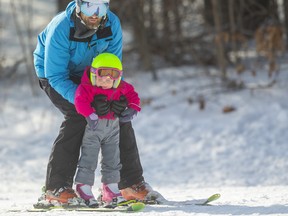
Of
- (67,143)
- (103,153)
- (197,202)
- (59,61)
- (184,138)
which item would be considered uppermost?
(59,61)

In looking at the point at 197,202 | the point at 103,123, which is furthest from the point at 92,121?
the point at 197,202

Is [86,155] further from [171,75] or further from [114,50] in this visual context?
[171,75]

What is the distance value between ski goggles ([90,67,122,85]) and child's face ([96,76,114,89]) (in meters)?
0.02

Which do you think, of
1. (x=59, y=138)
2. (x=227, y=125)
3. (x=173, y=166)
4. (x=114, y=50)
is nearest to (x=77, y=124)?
(x=59, y=138)

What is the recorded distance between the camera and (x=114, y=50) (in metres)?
5.11

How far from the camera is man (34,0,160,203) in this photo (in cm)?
485

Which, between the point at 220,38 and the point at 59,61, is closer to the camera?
the point at 59,61

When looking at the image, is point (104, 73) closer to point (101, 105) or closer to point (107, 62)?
point (107, 62)

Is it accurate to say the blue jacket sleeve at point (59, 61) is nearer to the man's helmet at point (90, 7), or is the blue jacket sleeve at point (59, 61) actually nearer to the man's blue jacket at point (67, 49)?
the man's blue jacket at point (67, 49)

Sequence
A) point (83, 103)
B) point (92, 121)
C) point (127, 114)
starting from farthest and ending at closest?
1. point (127, 114)
2. point (92, 121)
3. point (83, 103)

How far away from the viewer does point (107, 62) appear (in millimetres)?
4832

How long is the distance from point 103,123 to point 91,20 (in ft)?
2.30

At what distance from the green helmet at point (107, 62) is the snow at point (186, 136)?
1772 millimetres

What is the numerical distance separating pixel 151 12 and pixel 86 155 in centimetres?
674
